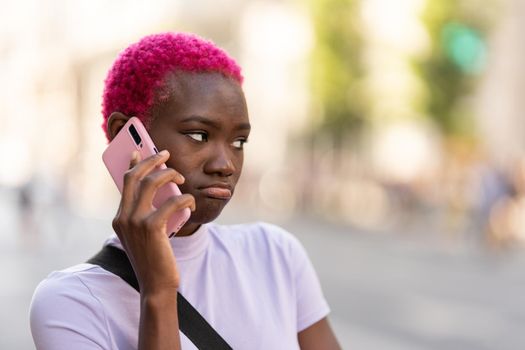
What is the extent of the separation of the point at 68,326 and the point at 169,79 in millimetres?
488

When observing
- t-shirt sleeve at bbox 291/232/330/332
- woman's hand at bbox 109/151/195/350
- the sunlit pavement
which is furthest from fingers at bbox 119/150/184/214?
the sunlit pavement

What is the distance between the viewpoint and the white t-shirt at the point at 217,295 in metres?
1.65

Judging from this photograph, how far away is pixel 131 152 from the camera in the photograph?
1.68m

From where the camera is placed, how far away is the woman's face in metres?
1.68

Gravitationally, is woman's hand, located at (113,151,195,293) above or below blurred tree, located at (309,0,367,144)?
below

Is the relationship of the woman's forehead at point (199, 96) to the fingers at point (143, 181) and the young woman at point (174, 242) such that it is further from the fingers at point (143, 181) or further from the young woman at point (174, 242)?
the fingers at point (143, 181)

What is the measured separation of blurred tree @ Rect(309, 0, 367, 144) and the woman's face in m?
26.0

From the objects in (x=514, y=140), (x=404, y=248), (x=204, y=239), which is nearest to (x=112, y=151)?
(x=204, y=239)

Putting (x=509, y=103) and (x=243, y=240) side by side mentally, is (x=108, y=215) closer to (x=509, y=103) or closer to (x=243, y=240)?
(x=509, y=103)

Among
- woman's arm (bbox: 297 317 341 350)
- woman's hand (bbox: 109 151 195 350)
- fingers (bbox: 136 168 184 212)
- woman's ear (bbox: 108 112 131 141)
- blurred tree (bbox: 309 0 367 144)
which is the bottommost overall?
woman's arm (bbox: 297 317 341 350)

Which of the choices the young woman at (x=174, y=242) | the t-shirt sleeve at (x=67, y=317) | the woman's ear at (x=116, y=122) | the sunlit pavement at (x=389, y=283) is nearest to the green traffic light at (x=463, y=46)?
the sunlit pavement at (x=389, y=283)

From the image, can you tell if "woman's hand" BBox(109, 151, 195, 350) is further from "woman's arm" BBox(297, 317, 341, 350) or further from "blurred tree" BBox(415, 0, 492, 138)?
"blurred tree" BBox(415, 0, 492, 138)

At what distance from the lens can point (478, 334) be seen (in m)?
8.98

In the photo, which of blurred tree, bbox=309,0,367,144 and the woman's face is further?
blurred tree, bbox=309,0,367,144
